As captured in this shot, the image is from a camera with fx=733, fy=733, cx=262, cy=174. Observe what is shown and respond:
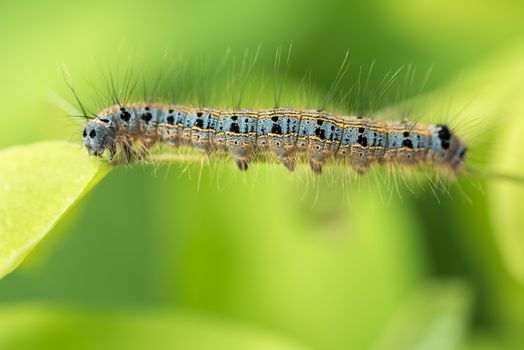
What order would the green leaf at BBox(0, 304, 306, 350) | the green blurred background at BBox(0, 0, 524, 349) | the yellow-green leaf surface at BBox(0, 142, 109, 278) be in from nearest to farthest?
1. the yellow-green leaf surface at BBox(0, 142, 109, 278)
2. the green leaf at BBox(0, 304, 306, 350)
3. the green blurred background at BBox(0, 0, 524, 349)

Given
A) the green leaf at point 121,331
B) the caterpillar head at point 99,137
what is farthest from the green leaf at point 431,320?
the caterpillar head at point 99,137

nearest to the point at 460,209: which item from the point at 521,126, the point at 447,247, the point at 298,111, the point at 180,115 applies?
the point at 447,247

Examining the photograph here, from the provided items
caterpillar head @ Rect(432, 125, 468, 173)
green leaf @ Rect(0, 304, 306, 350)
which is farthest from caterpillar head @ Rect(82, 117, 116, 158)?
caterpillar head @ Rect(432, 125, 468, 173)

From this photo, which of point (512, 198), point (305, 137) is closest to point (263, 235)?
point (305, 137)

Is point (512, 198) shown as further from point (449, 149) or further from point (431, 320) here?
point (431, 320)

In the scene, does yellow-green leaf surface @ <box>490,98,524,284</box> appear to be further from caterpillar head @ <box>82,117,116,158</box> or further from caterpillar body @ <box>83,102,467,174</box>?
caterpillar head @ <box>82,117,116,158</box>

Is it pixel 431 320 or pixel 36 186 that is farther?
pixel 431 320
